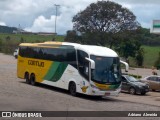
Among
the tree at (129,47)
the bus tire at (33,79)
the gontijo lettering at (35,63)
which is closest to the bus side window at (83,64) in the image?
the gontijo lettering at (35,63)

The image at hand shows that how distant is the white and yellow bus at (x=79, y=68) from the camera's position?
957 inches

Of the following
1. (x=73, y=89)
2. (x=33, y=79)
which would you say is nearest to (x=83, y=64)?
(x=73, y=89)

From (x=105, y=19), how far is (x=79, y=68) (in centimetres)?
5998

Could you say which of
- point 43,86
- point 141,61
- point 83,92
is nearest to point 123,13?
point 141,61

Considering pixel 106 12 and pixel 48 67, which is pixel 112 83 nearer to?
pixel 48 67

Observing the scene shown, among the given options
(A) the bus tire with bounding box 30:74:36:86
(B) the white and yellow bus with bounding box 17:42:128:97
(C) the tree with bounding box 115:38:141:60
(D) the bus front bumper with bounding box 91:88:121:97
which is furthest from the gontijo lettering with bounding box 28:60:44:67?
(C) the tree with bounding box 115:38:141:60

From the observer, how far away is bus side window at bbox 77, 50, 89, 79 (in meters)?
24.5

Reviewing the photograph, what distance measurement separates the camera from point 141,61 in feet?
276

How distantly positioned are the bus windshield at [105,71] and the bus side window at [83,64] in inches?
17.7

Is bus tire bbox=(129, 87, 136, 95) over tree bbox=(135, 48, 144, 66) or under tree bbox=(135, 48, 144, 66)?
over

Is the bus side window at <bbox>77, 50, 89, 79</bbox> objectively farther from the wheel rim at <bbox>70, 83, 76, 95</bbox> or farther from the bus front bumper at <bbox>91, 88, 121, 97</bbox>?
the wheel rim at <bbox>70, 83, 76, 95</bbox>

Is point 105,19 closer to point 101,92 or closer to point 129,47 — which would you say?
point 129,47

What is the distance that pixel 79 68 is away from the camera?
25.0 metres

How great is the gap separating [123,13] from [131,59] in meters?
10.8
